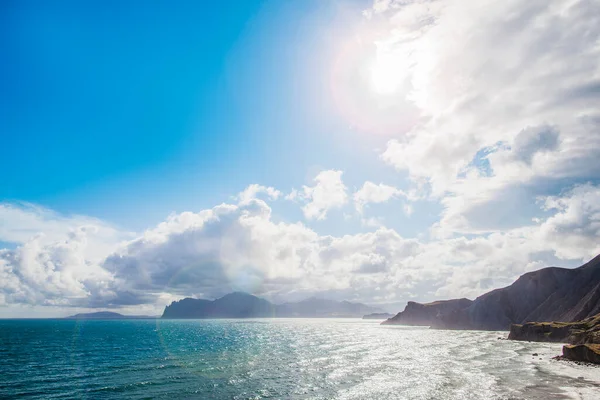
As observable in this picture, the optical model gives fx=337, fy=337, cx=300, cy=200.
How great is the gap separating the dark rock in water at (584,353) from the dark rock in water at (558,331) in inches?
1213

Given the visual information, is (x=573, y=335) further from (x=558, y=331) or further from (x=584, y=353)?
(x=584, y=353)

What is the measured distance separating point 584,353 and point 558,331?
65451 mm

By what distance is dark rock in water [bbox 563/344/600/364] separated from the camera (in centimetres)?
7781

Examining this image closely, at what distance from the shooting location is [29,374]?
2645 inches

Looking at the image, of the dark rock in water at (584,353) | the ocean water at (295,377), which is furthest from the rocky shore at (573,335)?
the ocean water at (295,377)

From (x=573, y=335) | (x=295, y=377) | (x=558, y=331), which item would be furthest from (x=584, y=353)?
(x=295, y=377)

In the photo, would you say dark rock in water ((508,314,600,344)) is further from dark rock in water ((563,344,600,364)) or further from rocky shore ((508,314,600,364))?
dark rock in water ((563,344,600,364))

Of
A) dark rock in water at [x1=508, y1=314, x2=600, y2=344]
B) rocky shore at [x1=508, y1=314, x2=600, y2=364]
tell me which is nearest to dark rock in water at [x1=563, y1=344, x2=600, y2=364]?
rocky shore at [x1=508, y1=314, x2=600, y2=364]

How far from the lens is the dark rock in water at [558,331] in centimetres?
11281

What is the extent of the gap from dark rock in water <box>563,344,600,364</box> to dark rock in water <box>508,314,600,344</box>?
30.8 meters

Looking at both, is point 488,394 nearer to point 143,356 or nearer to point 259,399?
point 259,399

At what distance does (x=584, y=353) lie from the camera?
264 feet

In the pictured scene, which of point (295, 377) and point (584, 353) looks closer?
point (295, 377)

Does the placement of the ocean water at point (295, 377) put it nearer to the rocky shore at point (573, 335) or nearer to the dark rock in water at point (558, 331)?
the rocky shore at point (573, 335)
